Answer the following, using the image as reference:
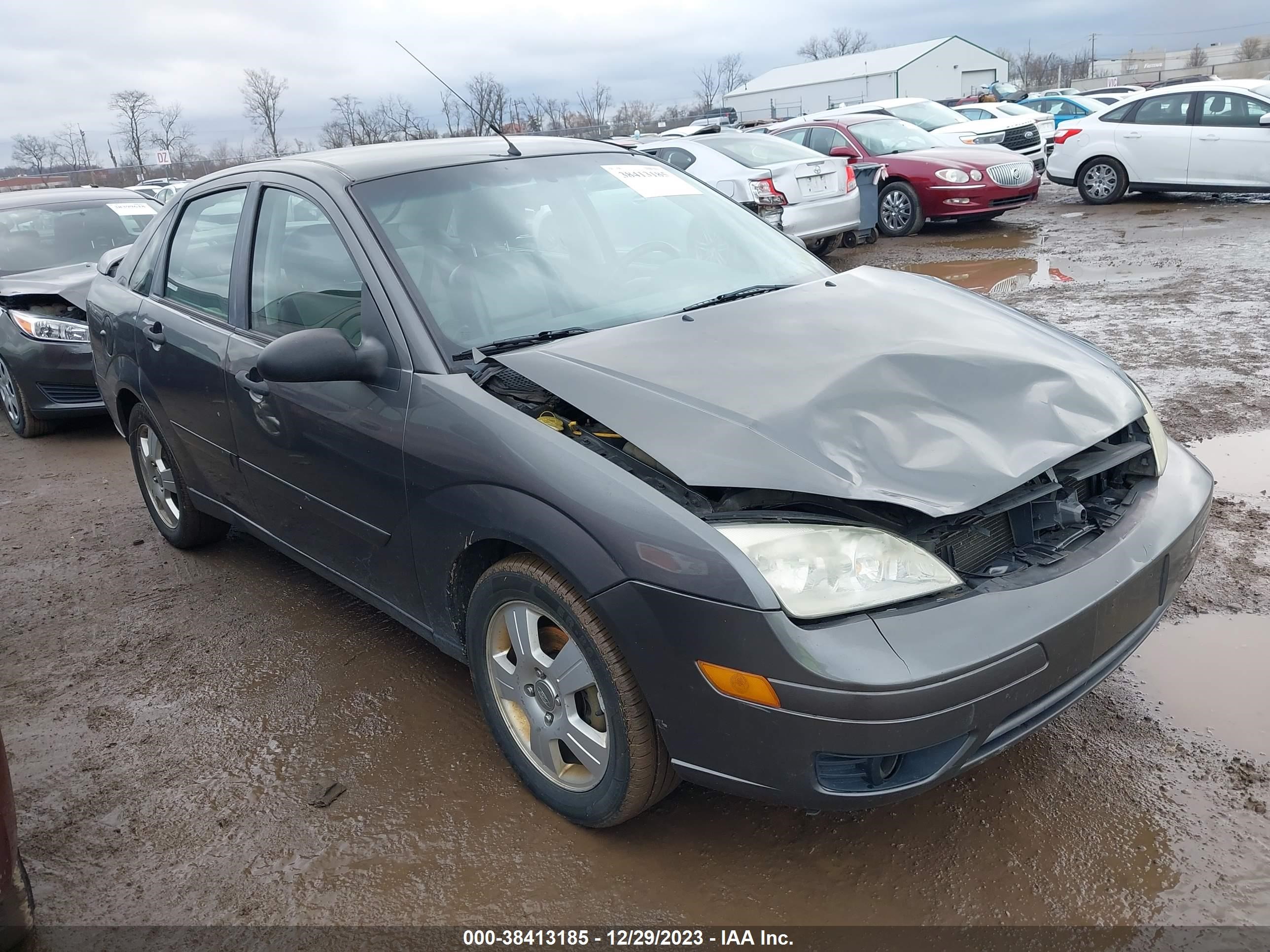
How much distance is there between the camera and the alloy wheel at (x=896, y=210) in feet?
41.0

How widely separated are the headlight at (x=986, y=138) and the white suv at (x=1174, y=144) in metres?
1.62

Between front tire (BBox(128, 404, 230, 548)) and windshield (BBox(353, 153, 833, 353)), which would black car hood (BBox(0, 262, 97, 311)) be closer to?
front tire (BBox(128, 404, 230, 548))

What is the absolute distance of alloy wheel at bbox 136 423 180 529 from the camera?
442 centimetres

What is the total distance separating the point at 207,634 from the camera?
12.6ft

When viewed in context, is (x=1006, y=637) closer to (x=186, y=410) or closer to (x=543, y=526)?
(x=543, y=526)

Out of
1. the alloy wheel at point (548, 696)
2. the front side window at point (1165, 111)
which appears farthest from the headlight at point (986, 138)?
the alloy wheel at point (548, 696)

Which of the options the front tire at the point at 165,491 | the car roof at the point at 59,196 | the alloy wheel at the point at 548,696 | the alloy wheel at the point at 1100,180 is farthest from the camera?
the alloy wheel at the point at 1100,180

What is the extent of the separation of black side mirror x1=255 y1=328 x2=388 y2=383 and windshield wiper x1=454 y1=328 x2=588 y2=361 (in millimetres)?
241

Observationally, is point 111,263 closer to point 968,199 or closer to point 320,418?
point 320,418

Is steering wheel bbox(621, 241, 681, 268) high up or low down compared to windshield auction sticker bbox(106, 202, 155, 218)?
down

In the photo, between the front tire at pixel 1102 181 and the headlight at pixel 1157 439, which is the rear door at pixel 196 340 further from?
the front tire at pixel 1102 181

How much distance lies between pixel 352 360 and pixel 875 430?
4.70 ft

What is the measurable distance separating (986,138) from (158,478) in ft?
50.0

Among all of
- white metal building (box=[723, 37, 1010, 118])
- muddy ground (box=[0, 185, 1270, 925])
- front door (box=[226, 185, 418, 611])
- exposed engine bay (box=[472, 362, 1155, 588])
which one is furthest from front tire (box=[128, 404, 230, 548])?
white metal building (box=[723, 37, 1010, 118])
